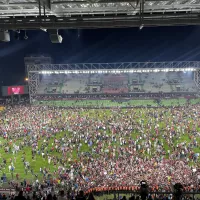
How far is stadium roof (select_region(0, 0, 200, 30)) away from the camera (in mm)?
8344

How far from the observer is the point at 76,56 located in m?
88.1

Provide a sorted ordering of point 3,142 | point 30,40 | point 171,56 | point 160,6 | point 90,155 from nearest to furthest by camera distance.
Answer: point 160,6, point 90,155, point 3,142, point 30,40, point 171,56

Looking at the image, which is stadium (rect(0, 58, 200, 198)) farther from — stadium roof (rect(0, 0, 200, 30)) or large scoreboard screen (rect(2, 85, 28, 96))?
stadium roof (rect(0, 0, 200, 30))

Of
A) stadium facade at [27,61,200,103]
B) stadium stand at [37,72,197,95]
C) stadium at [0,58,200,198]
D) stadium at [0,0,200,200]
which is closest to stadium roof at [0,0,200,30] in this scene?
stadium at [0,0,200,200]

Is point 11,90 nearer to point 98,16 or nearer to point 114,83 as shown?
point 114,83

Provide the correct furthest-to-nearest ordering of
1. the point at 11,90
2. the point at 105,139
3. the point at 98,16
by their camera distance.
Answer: the point at 11,90 < the point at 105,139 < the point at 98,16

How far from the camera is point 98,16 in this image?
8859 mm

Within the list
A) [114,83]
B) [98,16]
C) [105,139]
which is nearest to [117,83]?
[114,83]

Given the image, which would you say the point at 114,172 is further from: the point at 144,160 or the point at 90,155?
the point at 90,155

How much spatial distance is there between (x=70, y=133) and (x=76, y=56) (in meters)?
61.2

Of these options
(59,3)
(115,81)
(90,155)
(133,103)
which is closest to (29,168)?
(90,155)

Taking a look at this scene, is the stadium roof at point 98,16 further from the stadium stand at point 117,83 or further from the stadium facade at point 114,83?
the stadium stand at point 117,83

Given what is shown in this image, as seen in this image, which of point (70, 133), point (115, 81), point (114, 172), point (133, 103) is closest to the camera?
point (114, 172)

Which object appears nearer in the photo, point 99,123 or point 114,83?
point 99,123
